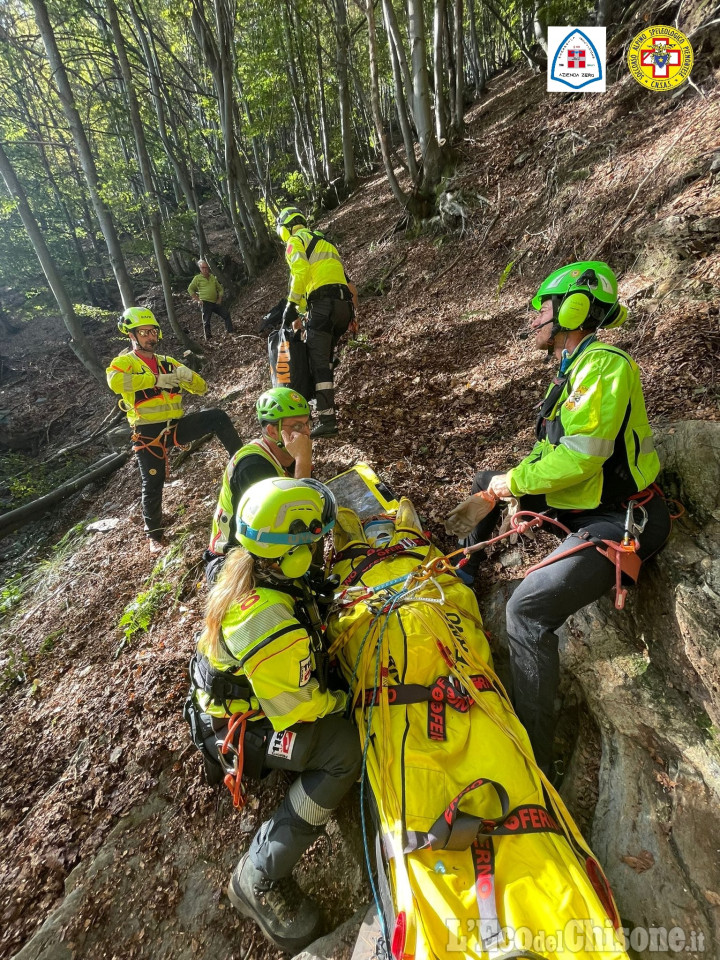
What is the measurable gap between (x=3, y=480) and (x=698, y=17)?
13959 mm

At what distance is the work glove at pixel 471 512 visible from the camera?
3357 mm

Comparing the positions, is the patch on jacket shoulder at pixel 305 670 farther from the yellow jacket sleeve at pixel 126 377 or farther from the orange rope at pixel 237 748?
the yellow jacket sleeve at pixel 126 377

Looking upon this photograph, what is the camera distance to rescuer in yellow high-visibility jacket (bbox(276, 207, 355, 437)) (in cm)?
571

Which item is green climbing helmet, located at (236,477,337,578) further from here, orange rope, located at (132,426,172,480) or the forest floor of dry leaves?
orange rope, located at (132,426,172,480)

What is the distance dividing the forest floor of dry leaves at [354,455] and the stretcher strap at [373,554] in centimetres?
79

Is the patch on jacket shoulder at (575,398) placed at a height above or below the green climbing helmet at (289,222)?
below

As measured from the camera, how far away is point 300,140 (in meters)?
19.8

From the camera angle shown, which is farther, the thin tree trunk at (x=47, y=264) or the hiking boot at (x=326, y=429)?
the thin tree trunk at (x=47, y=264)

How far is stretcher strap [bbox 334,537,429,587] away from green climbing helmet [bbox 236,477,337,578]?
29.1 inches

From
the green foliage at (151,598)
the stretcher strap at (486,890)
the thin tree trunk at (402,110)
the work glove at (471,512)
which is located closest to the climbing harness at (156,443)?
the green foliage at (151,598)

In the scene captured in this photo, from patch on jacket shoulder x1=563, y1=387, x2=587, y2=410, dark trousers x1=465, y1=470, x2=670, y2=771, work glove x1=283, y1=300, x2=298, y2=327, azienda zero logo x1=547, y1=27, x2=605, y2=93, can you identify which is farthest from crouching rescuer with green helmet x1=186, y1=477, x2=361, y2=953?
azienda zero logo x1=547, y1=27, x2=605, y2=93

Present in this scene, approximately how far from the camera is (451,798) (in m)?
2.22

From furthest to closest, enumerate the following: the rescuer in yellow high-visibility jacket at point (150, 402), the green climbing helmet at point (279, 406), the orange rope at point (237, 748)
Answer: the rescuer in yellow high-visibility jacket at point (150, 402)
the green climbing helmet at point (279, 406)
the orange rope at point (237, 748)

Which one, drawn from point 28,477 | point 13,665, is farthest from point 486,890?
point 28,477
